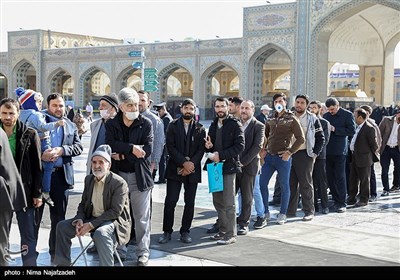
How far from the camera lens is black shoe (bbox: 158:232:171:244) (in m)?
5.24

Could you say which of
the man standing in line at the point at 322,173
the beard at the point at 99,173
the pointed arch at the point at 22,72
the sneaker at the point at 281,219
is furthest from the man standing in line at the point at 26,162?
the pointed arch at the point at 22,72

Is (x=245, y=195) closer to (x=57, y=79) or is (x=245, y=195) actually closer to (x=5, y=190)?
(x=5, y=190)

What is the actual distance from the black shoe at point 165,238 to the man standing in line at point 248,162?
0.80 metres

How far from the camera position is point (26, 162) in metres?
4.11

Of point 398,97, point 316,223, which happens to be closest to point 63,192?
point 316,223

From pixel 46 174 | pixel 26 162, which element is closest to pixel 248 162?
pixel 46 174

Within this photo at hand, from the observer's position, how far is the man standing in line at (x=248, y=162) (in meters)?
5.70

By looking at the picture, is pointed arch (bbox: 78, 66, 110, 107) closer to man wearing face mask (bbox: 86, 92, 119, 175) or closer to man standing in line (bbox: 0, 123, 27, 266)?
man wearing face mask (bbox: 86, 92, 119, 175)

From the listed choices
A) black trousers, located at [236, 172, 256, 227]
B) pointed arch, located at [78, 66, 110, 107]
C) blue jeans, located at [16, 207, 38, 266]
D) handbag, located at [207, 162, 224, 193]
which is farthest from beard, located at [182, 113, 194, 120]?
pointed arch, located at [78, 66, 110, 107]

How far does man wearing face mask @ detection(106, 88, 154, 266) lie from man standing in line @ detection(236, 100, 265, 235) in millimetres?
1345

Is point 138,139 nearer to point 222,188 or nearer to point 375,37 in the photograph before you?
point 222,188

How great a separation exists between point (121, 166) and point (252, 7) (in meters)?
21.7
